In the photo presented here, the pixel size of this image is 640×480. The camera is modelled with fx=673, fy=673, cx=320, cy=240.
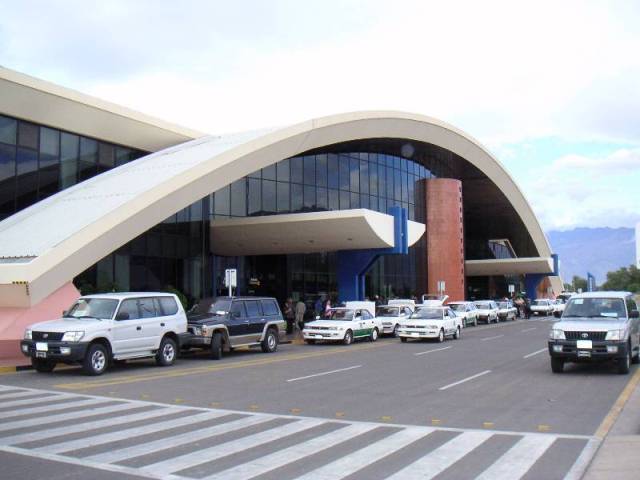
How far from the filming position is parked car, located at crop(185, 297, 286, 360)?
20.5 meters

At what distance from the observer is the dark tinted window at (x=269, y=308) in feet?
76.5

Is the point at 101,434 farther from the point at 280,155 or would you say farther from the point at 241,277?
the point at 241,277

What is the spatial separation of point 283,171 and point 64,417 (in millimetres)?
29481

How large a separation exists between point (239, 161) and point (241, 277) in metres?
11.7

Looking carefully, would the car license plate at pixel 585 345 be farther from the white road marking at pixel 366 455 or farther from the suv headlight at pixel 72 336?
the suv headlight at pixel 72 336

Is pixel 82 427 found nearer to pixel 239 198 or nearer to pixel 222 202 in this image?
pixel 222 202

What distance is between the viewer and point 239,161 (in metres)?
27.7

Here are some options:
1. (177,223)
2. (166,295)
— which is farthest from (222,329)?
(177,223)

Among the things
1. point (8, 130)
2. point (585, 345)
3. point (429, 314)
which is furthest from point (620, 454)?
point (8, 130)

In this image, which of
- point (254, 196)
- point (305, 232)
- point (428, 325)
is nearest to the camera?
point (428, 325)

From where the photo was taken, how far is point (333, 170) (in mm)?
43375

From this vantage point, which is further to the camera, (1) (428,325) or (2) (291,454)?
(1) (428,325)

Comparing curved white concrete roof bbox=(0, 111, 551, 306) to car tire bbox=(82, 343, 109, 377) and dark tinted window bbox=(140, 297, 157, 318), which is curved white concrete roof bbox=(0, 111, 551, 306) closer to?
dark tinted window bbox=(140, 297, 157, 318)

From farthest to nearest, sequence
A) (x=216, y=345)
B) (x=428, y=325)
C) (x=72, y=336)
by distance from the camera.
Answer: (x=428, y=325)
(x=216, y=345)
(x=72, y=336)
